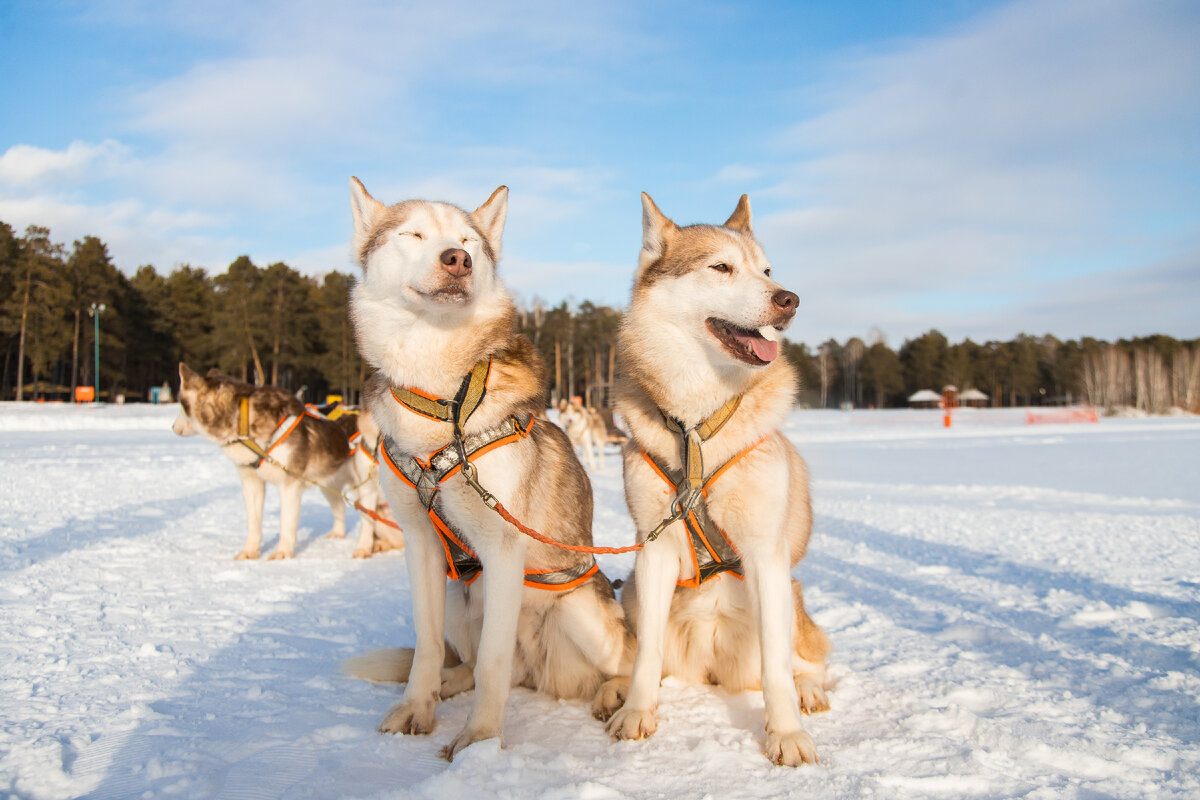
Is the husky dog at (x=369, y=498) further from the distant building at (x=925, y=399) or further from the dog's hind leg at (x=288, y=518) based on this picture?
the distant building at (x=925, y=399)

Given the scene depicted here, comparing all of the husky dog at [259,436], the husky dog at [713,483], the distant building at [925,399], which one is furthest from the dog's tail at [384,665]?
the distant building at [925,399]

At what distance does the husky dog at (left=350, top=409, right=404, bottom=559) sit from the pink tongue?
438cm

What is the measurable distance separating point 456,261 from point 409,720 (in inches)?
71.3

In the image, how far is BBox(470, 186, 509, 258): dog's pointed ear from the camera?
3.15 meters

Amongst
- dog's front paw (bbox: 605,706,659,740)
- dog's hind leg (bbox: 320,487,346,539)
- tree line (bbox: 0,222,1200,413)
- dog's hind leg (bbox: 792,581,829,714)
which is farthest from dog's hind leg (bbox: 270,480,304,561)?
tree line (bbox: 0,222,1200,413)

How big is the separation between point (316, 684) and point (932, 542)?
19.1ft

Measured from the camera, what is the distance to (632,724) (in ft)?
8.58

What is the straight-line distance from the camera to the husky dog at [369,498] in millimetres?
6590

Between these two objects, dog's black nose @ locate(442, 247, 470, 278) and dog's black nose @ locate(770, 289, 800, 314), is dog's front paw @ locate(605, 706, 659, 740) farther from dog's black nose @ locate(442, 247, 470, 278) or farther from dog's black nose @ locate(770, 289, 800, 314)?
dog's black nose @ locate(442, 247, 470, 278)

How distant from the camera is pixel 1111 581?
4.85 m

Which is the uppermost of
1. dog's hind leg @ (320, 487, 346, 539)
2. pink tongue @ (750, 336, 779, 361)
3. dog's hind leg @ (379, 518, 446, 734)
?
pink tongue @ (750, 336, 779, 361)

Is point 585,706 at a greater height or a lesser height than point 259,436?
lesser

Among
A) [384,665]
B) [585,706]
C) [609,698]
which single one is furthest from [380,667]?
[609,698]

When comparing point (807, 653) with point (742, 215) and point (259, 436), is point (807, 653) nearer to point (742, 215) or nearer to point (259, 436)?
point (742, 215)
